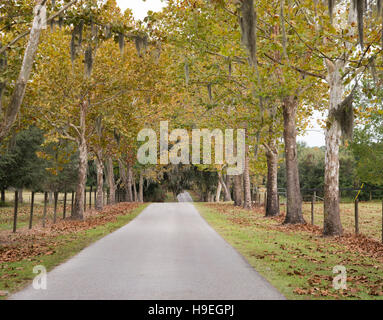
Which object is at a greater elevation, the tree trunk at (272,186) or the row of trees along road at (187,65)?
the row of trees along road at (187,65)

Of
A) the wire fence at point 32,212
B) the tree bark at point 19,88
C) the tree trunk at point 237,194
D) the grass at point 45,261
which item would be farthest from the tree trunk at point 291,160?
the tree trunk at point 237,194

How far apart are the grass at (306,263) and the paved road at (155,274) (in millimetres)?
452

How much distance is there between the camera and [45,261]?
9.48 m

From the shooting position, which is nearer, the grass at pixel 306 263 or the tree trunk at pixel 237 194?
the grass at pixel 306 263

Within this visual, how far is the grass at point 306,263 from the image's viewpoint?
Result: 279 inches

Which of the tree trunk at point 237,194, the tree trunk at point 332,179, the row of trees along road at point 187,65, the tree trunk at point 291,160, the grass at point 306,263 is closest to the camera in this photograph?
the grass at point 306,263

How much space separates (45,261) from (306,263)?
6192 millimetres

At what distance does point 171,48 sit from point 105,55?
343 cm

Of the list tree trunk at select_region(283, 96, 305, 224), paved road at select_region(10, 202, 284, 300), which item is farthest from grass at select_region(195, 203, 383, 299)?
tree trunk at select_region(283, 96, 305, 224)

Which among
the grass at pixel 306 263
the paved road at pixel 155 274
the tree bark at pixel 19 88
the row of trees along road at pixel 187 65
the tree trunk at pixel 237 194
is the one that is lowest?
the grass at pixel 306 263

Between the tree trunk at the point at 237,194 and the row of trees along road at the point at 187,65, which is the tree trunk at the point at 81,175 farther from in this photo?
the tree trunk at the point at 237,194

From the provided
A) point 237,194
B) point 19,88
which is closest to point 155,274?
point 19,88
